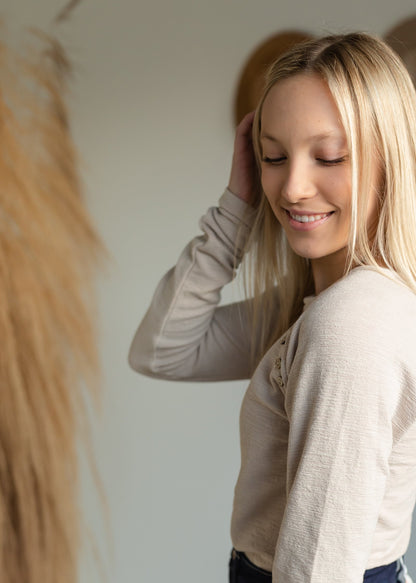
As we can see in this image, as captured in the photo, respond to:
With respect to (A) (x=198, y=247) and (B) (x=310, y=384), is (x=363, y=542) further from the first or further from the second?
(A) (x=198, y=247)

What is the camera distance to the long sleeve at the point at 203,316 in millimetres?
1043

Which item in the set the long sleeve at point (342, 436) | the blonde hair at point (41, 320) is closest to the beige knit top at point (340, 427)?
the long sleeve at point (342, 436)

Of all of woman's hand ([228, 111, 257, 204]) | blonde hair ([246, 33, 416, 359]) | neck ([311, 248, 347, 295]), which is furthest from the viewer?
woman's hand ([228, 111, 257, 204])

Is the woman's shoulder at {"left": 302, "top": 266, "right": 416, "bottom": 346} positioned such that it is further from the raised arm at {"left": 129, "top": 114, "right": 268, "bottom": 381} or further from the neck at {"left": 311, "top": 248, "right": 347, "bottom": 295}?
the raised arm at {"left": 129, "top": 114, "right": 268, "bottom": 381}

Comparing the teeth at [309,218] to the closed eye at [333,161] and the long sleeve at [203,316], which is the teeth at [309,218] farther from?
the long sleeve at [203,316]

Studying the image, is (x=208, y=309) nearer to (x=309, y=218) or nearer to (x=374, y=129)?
(x=309, y=218)

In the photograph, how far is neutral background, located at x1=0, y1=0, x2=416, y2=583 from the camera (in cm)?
163

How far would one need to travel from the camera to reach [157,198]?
172cm

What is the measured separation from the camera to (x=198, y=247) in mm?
1055

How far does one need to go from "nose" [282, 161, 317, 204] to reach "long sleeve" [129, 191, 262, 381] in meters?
0.26

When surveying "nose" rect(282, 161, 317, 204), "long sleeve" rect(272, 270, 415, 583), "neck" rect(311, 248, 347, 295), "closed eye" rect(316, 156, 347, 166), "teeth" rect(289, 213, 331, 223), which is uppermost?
"closed eye" rect(316, 156, 347, 166)

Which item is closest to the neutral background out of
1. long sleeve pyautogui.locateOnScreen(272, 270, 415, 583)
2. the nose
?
the nose

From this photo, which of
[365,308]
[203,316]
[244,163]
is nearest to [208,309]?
[203,316]

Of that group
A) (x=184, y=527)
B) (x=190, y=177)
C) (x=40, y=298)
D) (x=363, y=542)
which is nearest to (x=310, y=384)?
(x=363, y=542)
